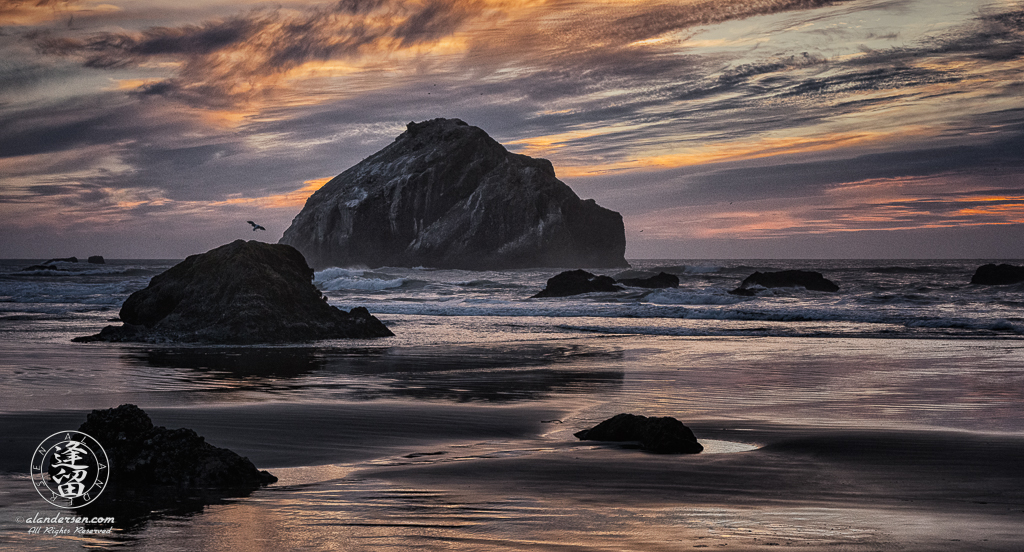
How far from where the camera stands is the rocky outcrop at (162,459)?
437 centimetres

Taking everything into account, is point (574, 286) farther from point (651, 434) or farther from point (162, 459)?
point (162, 459)

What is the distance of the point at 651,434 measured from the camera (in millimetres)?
5797

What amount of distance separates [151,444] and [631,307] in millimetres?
21637

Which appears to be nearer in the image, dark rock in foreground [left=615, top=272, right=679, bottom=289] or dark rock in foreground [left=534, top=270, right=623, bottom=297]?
dark rock in foreground [left=534, top=270, right=623, bottom=297]

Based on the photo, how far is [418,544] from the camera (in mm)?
3295

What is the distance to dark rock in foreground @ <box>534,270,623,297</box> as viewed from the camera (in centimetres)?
Result: 3350

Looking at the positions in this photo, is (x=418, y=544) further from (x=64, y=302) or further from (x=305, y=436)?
(x=64, y=302)

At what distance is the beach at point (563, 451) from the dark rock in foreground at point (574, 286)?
21199 mm

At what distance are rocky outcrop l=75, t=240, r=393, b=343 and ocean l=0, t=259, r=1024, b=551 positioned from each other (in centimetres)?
69

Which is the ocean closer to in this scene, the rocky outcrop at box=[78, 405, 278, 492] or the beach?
the beach

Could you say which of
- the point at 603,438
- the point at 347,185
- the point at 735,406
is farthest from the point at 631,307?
the point at 347,185

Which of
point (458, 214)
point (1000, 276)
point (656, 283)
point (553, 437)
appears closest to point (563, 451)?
point (553, 437)

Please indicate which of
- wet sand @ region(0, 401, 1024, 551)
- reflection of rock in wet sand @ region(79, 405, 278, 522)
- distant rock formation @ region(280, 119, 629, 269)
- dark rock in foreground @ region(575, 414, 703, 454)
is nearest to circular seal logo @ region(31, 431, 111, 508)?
reflection of rock in wet sand @ region(79, 405, 278, 522)

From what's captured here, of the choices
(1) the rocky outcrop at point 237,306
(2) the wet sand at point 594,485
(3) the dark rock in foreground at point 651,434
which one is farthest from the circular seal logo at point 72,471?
(1) the rocky outcrop at point 237,306
